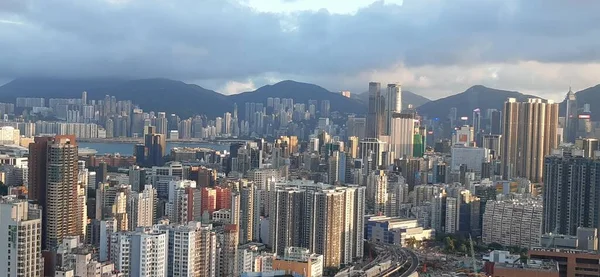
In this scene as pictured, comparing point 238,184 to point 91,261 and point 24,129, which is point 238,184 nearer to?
point 91,261

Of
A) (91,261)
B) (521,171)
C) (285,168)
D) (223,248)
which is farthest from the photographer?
(521,171)

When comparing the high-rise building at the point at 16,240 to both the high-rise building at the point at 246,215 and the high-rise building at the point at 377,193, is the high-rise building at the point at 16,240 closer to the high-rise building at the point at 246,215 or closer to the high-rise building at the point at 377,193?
the high-rise building at the point at 246,215

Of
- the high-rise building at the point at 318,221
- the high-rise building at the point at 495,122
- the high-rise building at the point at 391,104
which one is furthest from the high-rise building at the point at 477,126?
the high-rise building at the point at 318,221

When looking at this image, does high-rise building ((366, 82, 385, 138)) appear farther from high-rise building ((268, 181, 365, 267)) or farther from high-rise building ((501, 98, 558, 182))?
high-rise building ((268, 181, 365, 267))

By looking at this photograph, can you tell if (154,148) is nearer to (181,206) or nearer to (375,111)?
(375,111)

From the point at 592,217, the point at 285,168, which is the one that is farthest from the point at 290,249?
the point at 285,168
